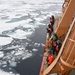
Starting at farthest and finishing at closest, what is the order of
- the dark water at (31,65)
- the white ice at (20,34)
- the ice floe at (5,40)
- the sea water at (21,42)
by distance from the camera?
1. the white ice at (20,34)
2. the ice floe at (5,40)
3. the sea water at (21,42)
4. the dark water at (31,65)

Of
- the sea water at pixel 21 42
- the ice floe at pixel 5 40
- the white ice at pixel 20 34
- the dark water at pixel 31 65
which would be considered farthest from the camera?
the white ice at pixel 20 34

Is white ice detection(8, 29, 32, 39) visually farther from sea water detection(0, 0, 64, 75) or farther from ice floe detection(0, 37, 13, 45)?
ice floe detection(0, 37, 13, 45)

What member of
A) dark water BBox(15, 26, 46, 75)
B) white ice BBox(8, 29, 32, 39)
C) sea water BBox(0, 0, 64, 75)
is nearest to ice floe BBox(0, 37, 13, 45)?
sea water BBox(0, 0, 64, 75)

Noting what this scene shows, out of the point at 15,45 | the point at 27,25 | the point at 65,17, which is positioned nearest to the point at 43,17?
the point at 27,25

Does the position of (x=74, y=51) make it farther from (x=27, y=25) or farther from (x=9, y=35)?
(x=27, y=25)

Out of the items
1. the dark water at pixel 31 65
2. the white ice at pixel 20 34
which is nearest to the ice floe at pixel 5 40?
the white ice at pixel 20 34

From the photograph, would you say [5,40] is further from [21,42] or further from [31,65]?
[31,65]

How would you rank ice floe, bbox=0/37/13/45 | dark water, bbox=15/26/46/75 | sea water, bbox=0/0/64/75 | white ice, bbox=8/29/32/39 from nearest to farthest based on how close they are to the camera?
dark water, bbox=15/26/46/75 → sea water, bbox=0/0/64/75 → ice floe, bbox=0/37/13/45 → white ice, bbox=8/29/32/39

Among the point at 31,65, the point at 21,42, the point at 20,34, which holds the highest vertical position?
the point at 31,65

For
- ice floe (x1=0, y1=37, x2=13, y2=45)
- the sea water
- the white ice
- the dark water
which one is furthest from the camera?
the white ice

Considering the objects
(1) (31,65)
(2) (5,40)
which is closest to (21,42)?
(2) (5,40)

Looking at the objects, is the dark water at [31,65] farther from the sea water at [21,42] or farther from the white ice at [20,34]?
the white ice at [20,34]

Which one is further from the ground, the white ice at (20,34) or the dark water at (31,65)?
the dark water at (31,65)
